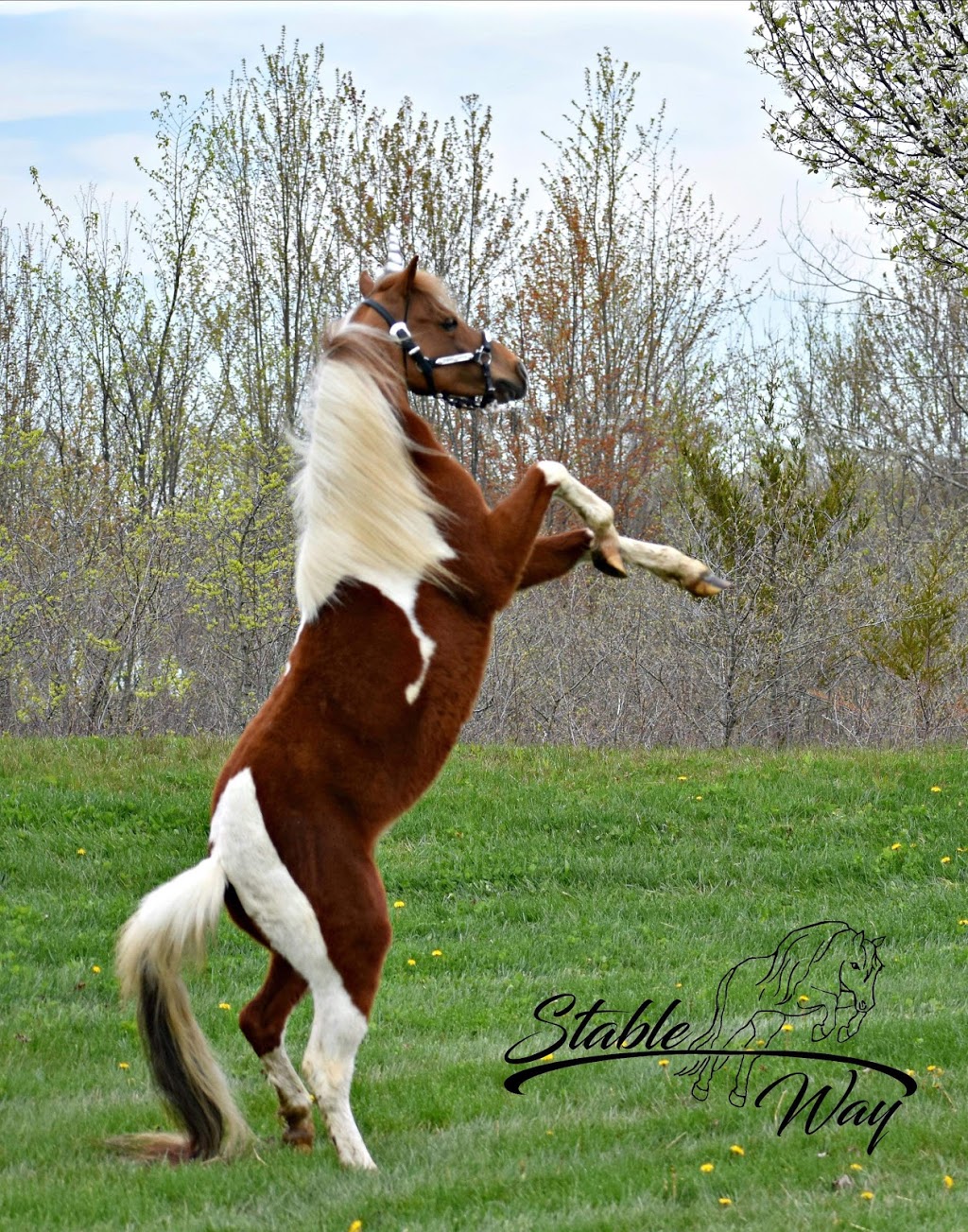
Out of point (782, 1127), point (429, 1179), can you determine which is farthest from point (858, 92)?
point (429, 1179)

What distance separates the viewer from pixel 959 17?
9.47 m

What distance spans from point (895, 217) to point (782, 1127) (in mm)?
7611

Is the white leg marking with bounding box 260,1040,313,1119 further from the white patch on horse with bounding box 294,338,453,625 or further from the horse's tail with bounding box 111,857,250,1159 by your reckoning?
the white patch on horse with bounding box 294,338,453,625

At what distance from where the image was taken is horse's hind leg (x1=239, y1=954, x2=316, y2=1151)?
434 centimetres

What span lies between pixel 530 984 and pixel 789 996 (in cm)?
132

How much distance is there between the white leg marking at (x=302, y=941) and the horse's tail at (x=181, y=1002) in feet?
0.33

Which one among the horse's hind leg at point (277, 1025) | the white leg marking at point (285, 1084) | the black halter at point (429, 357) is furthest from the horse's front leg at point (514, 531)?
the white leg marking at point (285, 1084)

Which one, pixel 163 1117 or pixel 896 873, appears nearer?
pixel 163 1117

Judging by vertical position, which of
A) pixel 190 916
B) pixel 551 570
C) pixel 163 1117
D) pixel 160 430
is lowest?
pixel 163 1117

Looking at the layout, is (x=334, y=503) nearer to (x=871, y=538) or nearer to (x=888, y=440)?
(x=871, y=538)

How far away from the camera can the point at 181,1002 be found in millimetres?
4156

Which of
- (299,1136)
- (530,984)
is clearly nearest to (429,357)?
(299,1136)

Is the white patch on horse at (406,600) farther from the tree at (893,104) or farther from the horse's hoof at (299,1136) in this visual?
the tree at (893,104)

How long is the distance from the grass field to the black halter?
2.56 meters
